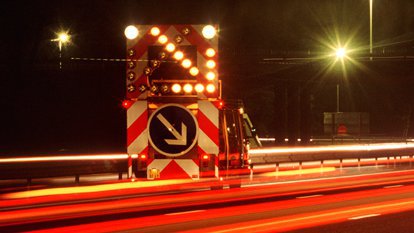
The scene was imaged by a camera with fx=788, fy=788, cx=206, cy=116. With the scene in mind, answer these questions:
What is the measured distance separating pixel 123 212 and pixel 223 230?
270cm

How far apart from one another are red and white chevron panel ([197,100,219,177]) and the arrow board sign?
0.98ft

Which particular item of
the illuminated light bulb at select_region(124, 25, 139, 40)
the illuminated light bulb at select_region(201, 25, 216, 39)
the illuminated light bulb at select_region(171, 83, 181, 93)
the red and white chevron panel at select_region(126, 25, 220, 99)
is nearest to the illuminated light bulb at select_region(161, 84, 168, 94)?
the illuminated light bulb at select_region(171, 83, 181, 93)

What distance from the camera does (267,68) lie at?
55.8m

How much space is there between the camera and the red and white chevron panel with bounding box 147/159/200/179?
1110 centimetres

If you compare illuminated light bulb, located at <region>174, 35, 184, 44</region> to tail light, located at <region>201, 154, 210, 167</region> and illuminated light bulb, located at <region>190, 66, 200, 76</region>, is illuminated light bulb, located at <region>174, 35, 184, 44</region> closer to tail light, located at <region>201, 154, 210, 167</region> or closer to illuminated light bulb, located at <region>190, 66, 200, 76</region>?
illuminated light bulb, located at <region>190, 66, 200, 76</region>

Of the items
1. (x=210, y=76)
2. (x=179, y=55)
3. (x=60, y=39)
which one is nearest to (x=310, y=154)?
(x=60, y=39)

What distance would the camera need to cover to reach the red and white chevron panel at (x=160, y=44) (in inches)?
421

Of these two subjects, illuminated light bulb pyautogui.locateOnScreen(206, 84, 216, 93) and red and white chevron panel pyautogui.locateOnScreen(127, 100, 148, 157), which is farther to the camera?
red and white chevron panel pyautogui.locateOnScreen(127, 100, 148, 157)

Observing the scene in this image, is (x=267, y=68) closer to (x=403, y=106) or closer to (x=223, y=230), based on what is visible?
(x=403, y=106)

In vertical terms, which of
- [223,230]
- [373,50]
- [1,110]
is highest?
[373,50]

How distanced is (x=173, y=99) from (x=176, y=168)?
0.99 metres

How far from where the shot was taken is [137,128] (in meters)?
11.6

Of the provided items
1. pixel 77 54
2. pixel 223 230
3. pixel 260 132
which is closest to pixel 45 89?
pixel 77 54

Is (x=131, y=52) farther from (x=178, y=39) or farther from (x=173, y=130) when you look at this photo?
(x=173, y=130)
